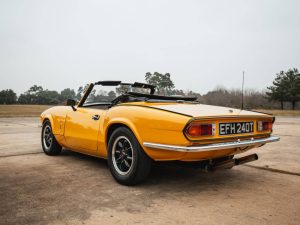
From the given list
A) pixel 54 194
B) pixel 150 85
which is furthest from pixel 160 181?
pixel 150 85

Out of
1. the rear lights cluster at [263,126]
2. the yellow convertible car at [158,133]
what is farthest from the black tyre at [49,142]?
the rear lights cluster at [263,126]

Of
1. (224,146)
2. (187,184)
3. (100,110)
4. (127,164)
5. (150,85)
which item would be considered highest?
(150,85)

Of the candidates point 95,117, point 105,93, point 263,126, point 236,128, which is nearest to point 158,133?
point 236,128

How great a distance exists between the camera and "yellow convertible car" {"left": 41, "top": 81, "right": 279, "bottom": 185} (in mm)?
2781

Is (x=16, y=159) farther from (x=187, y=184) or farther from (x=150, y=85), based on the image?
(x=187, y=184)

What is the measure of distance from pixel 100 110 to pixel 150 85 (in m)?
1.33

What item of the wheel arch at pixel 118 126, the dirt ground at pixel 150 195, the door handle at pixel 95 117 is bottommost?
the dirt ground at pixel 150 195

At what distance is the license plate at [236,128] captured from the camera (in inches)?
117

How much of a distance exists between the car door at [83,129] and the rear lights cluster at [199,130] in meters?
1.43

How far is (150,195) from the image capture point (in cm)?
291

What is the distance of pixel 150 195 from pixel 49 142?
113 inches

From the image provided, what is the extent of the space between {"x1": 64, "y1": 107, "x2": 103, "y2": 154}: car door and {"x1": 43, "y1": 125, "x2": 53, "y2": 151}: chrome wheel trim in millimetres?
757

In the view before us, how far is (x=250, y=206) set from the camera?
260 centimetres

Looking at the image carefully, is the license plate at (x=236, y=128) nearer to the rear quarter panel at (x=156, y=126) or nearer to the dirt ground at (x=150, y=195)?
the rear quarter panel at (x=156, y=126)
